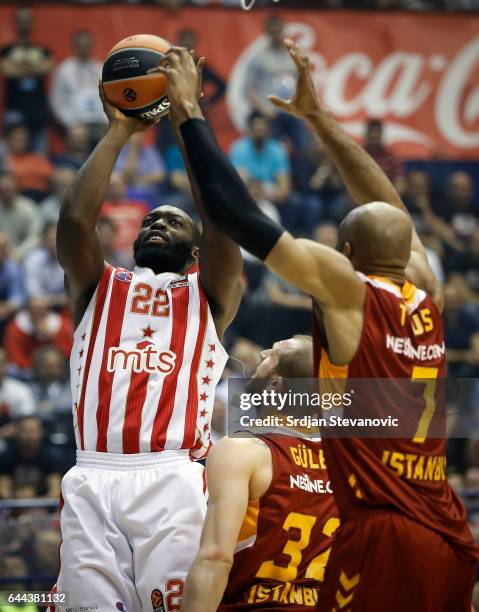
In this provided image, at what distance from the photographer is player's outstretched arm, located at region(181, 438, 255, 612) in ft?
13.1

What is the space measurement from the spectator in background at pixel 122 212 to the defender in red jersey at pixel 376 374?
7243mm

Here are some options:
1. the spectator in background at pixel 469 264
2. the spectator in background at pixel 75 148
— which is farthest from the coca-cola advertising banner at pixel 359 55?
the spectator in background at pixel 469 264

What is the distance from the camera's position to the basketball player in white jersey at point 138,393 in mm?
4496

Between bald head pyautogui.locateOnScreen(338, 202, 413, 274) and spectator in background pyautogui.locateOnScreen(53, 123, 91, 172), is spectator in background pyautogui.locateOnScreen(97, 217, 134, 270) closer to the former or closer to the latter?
spectator in background pyautogui.locateOnScreen(53, 123, 91, 172)

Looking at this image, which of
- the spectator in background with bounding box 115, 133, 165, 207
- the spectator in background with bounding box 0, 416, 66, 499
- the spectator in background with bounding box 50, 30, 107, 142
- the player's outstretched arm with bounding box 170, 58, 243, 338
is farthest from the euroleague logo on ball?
the spectator in background with bounding box 50, 30, 107, 142

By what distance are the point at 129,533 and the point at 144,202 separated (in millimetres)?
7630

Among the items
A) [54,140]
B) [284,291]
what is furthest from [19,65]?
[284,291]

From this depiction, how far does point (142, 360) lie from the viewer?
475cm

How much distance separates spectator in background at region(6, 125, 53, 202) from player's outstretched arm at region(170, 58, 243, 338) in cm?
741

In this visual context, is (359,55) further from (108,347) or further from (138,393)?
(138,393)

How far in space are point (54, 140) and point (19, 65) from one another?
0.91 metres

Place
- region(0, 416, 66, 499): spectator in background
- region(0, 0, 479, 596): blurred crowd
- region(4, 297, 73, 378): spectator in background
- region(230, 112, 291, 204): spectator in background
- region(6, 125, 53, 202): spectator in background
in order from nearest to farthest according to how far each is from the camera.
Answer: region(0, 416, 66, 499): spectator in background
region(0, 0, 479, 596): blurred crowd
region(4, 297, 73, 378): spectator in background
region(6, 125, 53, 202): spectator in background
region(230, 112, 291, 204): spectator in background

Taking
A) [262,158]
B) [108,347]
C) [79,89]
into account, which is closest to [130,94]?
[108,347]

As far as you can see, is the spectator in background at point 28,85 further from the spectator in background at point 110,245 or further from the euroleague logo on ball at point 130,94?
the euroleague logo on ball at point 130,94
